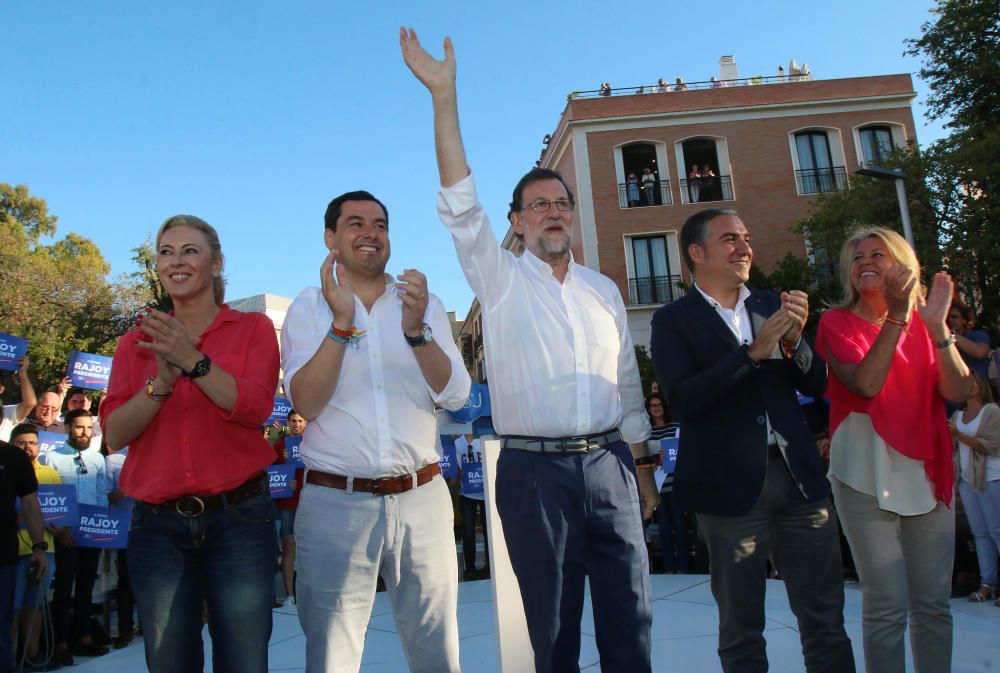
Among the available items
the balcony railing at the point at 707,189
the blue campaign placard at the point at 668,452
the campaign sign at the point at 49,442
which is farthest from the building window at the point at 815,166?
the campaign sign at the point at 49,442

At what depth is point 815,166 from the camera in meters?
25.3

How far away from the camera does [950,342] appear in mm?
3211

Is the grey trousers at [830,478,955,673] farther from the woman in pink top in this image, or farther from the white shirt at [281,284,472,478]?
the white shirt at [281,284,472,478]

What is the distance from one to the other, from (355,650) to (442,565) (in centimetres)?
41

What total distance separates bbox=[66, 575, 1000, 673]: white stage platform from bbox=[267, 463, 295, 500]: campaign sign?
1435mm

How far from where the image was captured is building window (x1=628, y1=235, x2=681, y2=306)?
80.0ft

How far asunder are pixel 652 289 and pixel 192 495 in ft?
74.8

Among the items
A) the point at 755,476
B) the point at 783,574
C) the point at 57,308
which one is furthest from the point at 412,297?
the point at 57,308

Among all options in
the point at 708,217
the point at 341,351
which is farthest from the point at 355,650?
the point at 708,217

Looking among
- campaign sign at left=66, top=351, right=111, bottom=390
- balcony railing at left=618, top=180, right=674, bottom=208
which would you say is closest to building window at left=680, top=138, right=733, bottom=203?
balcony railing at left=618, top=180, right=674, bottom=208

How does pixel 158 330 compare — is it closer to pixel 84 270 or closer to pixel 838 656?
pixel 838 656

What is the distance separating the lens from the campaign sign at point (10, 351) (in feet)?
25.2

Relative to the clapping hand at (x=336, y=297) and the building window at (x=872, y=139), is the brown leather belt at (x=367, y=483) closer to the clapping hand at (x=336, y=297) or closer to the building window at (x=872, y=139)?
the clapping hand at (x=336, y=297)

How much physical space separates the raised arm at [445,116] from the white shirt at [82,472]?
16.9ft
